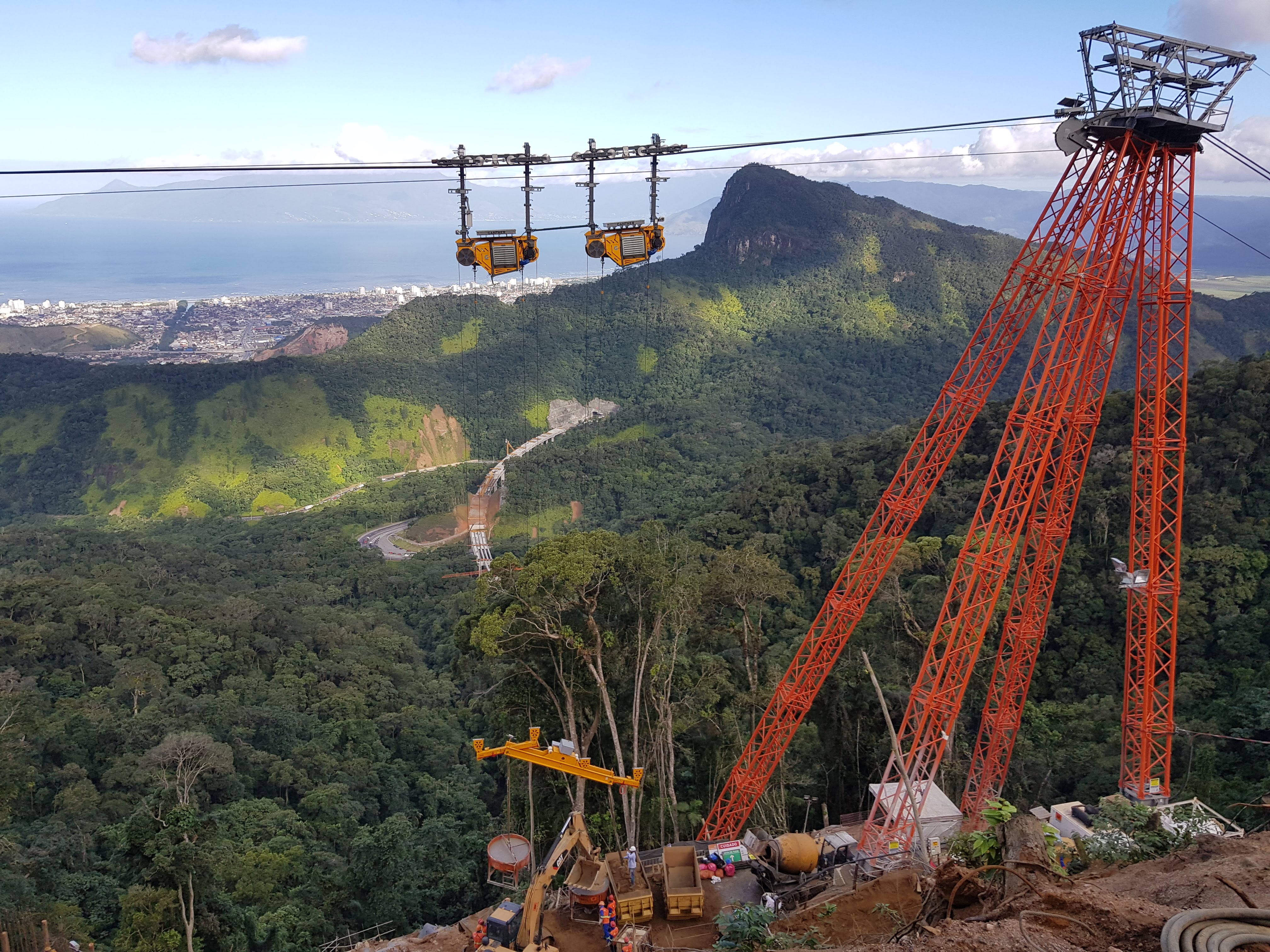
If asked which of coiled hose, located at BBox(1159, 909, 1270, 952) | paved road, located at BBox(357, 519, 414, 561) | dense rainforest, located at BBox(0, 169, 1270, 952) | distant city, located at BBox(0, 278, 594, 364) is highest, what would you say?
distant city, located at BBox(0, 278, 594, 364)

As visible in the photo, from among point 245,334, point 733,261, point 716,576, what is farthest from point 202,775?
point 245,334

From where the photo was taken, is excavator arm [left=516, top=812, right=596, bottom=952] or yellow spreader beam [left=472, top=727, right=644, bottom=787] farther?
yellow spreader beam [left=472, top=727, right=644, bottom=787]

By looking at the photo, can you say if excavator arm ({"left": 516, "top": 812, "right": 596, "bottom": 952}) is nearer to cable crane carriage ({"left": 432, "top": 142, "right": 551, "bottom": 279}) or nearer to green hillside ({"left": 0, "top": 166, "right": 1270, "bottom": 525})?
cable crane carriage ({"left": 432, "top": 142, "right": 551, "bottom": 279})

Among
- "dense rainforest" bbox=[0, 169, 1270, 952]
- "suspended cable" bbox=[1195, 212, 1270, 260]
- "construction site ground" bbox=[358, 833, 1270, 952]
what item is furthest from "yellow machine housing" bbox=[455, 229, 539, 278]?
"construction site ground" bbox=[358, 833, 1270, 952]

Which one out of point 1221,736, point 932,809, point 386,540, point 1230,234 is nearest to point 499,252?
point 1230,234

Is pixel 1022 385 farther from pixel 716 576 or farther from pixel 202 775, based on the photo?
pixel 202 775

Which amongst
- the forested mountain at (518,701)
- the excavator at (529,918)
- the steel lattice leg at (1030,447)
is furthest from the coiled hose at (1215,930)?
the forested mountain at (518,701)

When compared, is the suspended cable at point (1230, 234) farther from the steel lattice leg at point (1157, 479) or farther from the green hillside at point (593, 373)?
the green hillside at point (593, 373)

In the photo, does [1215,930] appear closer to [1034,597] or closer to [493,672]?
[1034,597]
